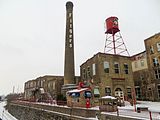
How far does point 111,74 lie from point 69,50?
40.7 ft

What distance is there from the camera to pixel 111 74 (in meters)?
27.8

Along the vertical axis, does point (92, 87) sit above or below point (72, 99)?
above

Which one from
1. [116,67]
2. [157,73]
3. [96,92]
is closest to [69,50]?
[116,67]

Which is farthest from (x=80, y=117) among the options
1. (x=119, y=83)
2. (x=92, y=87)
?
(x=119, y=83)

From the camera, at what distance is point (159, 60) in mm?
30031

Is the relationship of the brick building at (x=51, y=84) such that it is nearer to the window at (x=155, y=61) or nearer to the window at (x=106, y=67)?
the window at (x=106, y=67)

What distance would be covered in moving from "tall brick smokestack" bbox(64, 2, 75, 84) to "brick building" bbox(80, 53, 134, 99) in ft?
19.0

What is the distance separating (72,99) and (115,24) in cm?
1802

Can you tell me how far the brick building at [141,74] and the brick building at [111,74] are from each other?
5.70 meters

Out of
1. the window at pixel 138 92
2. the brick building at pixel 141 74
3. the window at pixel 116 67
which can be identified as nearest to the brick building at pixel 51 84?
the window at pixel 116 67

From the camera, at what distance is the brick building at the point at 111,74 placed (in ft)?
87.4

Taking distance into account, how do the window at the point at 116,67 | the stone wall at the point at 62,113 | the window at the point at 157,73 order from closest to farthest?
the stone wall at the point at 62,113
the window at the point at 116,67
the window at the point at 157,73

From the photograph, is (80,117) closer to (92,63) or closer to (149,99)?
(92,63)

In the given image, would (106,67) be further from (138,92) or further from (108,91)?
(138,92)
